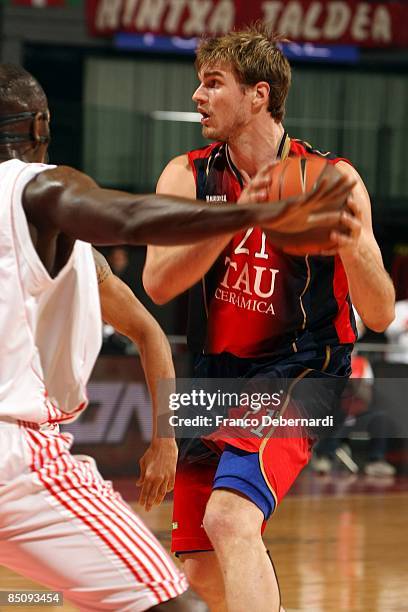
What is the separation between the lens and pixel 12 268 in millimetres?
2541

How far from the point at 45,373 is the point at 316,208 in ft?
2.54

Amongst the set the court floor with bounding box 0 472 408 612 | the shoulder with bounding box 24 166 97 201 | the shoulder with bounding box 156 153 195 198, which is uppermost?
the shoulder with bounding box 24 166 97 201

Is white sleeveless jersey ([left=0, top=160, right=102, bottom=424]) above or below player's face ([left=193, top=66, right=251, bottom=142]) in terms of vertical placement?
below

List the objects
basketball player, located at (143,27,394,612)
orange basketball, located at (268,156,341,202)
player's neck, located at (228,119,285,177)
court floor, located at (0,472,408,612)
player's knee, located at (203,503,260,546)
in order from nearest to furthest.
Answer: orange basketball, located at (268,156,341,202) → player's knee, located at (203,503,260,546) → basketball player, located at (143,27,394,612) → player's neck, located at (228,119,285,177) → court floor, located at (0,472,408,612)

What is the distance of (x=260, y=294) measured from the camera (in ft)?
13.2

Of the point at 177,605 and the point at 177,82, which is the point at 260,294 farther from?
the point at 177,82

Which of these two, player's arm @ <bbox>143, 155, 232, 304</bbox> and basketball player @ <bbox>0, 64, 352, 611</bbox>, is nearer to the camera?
basketball player @ <bbox>0, 64, 352, 611</bbox>

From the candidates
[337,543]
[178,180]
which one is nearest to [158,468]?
[178,180]

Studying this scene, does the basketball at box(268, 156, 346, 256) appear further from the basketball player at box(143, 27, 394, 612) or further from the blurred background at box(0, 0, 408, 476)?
the blurred background at box(0, 0, 408, 476)

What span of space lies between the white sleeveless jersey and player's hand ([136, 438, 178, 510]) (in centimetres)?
69

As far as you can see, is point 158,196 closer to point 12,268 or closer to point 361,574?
point 12,268

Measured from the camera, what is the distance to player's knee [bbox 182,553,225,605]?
Result: 413 cm

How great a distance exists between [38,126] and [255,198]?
59 cm

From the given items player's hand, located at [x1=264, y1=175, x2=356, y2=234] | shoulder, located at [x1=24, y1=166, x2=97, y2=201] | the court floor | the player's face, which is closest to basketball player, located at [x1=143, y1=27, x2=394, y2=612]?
the player's face
